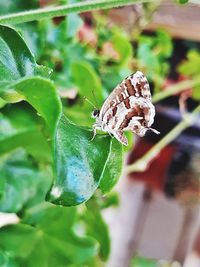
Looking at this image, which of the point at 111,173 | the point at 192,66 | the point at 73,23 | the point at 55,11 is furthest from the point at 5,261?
the point at 192,66

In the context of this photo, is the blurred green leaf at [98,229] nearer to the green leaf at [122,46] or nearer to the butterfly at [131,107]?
the green leaf at [122,46]

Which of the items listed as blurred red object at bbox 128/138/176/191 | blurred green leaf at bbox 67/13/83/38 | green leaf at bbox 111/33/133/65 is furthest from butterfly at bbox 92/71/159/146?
blurred red object at bbox 128/138/176/191

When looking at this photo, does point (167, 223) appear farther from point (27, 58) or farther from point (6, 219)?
point (27, 58)

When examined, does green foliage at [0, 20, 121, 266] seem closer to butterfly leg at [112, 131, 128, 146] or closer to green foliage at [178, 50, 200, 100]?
butterfly leg at [112, 131, 128, 146]

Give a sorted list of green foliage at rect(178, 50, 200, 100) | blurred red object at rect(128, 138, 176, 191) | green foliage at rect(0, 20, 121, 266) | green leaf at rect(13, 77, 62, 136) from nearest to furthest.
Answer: green leaf at rect(13, 77, 62, 136) → green foliage at rect(0, 20, 121, 266) → green foliage at rect(178, 50, 200, 100) → blurred red object at rect(128, 138, 176, 191)

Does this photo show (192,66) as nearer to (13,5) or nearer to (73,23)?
(73,23)

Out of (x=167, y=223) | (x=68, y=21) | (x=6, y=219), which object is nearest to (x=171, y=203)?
(x=167, y=223)
